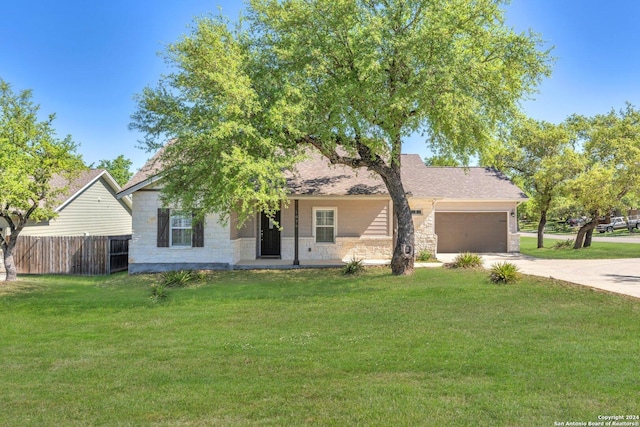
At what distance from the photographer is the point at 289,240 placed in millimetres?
16547

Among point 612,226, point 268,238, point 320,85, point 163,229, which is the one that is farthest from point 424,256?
point 612,226

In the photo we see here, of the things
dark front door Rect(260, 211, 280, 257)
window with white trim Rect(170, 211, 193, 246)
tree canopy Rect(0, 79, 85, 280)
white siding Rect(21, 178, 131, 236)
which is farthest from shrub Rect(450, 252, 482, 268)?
white siding Rect(21, 178, 131, 236)

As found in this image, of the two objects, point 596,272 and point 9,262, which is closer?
point 596,272

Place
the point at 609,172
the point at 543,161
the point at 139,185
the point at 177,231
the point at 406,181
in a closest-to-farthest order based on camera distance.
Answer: the point at 139,185 < the point at 177,231 < the point at 406,181 < the point at 609,172 < the point at 543,161

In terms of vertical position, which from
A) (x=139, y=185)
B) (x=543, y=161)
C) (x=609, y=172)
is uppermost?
(x=543, y=161)

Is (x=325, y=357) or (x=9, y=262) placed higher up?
(x=9, y=262)

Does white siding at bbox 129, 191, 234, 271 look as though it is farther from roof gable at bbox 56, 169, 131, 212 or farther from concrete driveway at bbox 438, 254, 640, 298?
concrete driveway at bbox 438, 254, 640, 298

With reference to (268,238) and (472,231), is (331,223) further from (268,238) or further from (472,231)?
(472,231)

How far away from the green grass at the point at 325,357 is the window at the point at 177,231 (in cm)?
440

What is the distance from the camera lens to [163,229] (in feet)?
48.3

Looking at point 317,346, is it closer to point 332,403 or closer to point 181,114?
point 332,403

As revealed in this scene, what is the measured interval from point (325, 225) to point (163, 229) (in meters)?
6.50

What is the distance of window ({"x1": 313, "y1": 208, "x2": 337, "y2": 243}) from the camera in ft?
54.6

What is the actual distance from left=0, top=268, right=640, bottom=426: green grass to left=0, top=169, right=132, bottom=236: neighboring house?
8.64 meters
